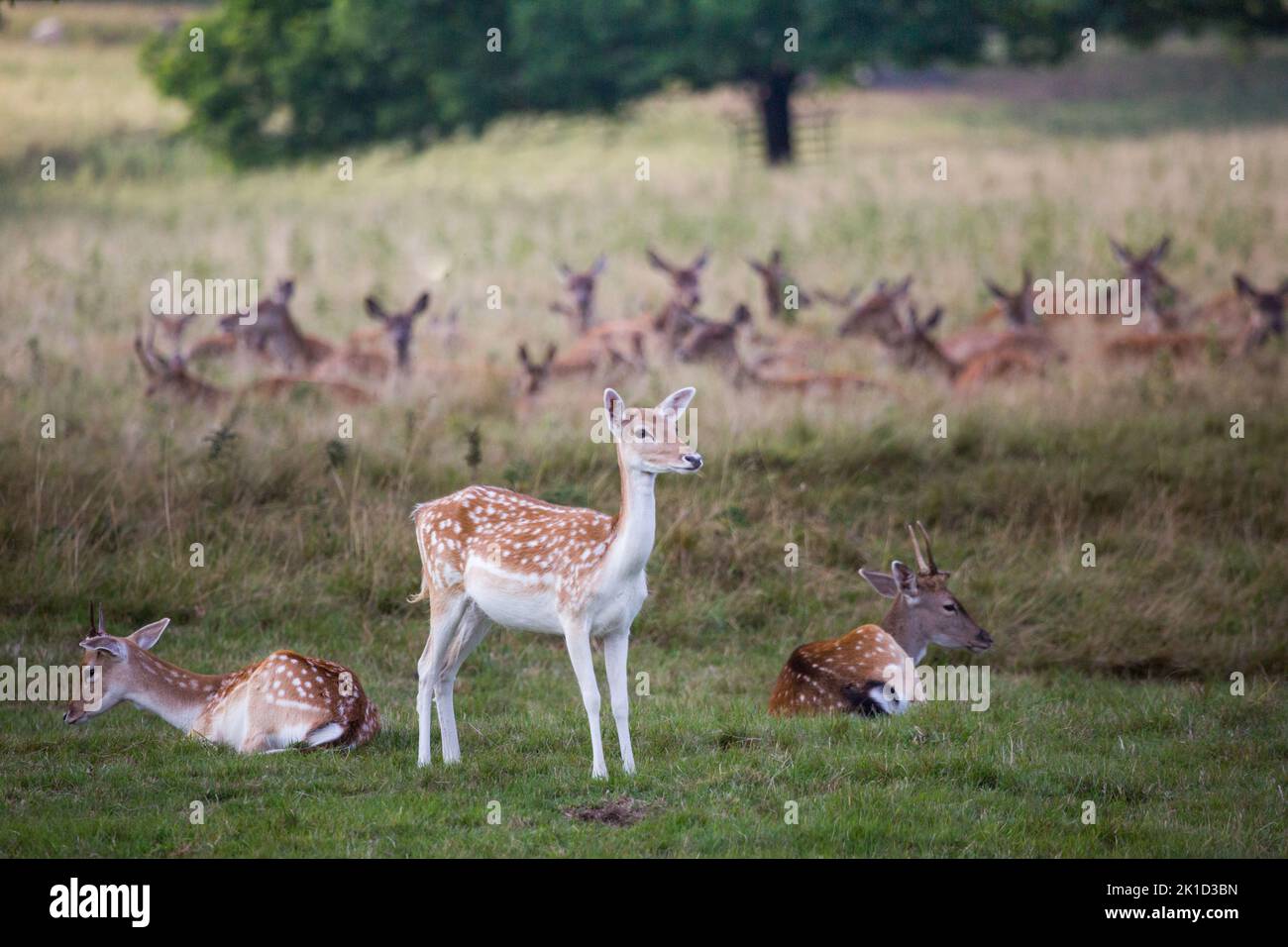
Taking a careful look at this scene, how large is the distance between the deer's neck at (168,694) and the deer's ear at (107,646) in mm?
87

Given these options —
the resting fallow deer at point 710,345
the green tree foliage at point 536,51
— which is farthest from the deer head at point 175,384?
the green tree foliage at point 536,51

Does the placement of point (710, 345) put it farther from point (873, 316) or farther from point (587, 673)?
point (587, 673)

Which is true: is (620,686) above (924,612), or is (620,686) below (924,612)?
above

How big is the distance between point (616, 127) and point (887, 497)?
25.4m

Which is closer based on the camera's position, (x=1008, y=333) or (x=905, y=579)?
(x=905, y=579)

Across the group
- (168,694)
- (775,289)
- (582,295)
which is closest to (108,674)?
(168,694)

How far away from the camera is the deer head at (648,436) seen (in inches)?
295

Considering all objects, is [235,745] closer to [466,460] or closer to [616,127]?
[466,460]

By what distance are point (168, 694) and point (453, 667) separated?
4.75ft

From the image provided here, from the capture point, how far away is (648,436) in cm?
754

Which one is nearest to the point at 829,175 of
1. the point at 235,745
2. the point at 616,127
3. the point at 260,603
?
the point at 616,127

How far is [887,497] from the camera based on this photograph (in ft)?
41.7

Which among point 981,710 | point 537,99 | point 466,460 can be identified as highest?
point 537,99

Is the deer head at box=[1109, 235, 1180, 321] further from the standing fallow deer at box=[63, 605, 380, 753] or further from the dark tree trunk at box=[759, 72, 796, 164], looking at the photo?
the dark tree trunk at box=[759, 72, 796, 164]
